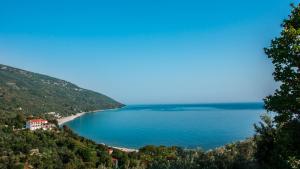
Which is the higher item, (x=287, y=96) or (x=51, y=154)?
(x=287, y=96)

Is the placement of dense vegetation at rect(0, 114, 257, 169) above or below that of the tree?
below

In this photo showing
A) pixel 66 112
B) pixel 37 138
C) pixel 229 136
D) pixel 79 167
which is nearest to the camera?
pixel 79 167

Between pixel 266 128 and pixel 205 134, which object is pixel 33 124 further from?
pixel 266 128

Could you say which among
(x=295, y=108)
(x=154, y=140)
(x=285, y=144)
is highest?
(x=295, y=108)

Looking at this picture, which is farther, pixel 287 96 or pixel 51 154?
pixel 51 154

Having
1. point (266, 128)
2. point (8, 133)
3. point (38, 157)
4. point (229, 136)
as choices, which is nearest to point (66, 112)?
point (229, 136)

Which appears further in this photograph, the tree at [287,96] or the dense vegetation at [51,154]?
the dense vegetation at [51,154]

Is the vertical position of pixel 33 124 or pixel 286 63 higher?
pixel 286 63

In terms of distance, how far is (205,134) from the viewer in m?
86.5

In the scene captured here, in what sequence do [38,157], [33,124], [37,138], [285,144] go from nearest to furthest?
[285,144] → [38,157] → [37,138] → [33,124]

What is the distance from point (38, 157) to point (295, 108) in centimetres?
3735

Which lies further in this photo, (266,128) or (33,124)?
(33,124)

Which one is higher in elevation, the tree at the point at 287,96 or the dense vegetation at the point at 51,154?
the tree at the point at 287,96

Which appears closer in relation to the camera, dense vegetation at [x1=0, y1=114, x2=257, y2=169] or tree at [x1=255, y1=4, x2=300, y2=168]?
tree at [x1=255, y1=4, x2=300, y2=168]
